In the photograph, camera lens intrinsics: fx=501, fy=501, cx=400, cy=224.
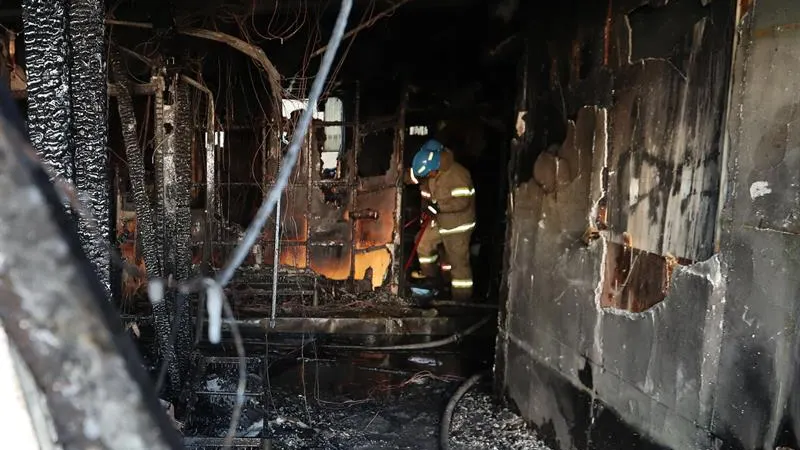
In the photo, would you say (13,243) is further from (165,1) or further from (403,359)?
(403,359)

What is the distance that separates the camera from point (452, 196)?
7148 millimetres

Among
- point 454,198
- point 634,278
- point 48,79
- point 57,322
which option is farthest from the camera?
point 454,198

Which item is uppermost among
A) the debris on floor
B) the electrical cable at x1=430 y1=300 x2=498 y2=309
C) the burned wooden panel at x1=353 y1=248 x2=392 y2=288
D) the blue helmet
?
the blue helmet

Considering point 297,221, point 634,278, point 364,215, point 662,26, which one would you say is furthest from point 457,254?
point 662,26

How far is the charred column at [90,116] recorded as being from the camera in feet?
7.97

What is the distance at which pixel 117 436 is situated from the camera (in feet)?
2.03

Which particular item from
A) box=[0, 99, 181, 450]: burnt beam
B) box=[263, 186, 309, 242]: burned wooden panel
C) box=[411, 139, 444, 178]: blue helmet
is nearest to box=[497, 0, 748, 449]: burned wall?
box=[411, 139, 444, 178]: blue helmet

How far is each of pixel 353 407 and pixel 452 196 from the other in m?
3.47

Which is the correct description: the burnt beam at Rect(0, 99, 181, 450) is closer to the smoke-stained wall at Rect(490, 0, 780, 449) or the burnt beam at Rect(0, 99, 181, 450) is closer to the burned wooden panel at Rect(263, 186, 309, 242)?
the smoke-stained wall at Rect(490, 0, 780, 449)

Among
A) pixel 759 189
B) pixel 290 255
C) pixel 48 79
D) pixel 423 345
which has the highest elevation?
pixel 48 79

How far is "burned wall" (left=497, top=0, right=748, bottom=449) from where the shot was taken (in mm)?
2461

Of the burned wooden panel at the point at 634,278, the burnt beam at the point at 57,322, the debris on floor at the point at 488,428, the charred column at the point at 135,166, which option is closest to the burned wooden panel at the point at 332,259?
the debris on floor at the point at 488,428

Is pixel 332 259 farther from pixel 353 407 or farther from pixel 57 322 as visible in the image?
pixel 57 322

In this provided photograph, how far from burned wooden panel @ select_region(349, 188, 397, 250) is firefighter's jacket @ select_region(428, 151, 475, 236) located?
1.90 ft
